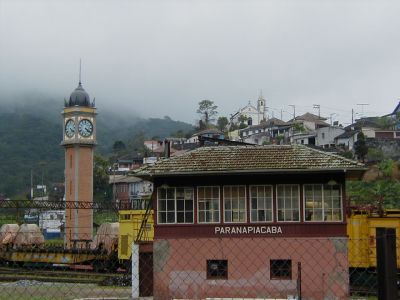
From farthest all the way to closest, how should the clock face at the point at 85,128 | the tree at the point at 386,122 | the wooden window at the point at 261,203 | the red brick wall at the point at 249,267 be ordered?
the tree at the point at 386,122 → the clock face at the point at 85,128 → the wooden window at the point at 261,203 → the red brick wall at the point at 249,267

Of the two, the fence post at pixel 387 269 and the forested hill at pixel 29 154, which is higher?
the forested hill at pixel 29 154

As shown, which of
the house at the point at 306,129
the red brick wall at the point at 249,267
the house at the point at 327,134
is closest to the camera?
the red brick wall at the point at 249,267

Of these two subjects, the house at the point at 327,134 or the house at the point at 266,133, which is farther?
the house at the point at 266,133

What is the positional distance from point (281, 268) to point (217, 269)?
7.56 ft

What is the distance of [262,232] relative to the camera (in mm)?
22781

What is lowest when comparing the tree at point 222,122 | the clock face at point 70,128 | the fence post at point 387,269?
the fence post at point 387,269

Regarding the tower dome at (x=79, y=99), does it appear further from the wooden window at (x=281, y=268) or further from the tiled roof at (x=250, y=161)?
the wooden window at (x=281, y=268)

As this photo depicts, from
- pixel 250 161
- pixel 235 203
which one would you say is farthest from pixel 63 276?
pixel 250 161

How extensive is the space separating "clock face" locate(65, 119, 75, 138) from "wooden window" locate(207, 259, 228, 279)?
132 feet

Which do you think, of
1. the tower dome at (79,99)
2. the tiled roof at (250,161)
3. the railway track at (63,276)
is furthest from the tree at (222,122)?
the tiled roof at (250,161)

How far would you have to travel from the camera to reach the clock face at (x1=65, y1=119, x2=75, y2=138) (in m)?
60.7

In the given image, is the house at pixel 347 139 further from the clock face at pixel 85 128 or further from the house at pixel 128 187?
the clock face at pixel 85 128

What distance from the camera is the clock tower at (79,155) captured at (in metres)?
58.8

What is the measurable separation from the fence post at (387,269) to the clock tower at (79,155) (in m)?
54.6
